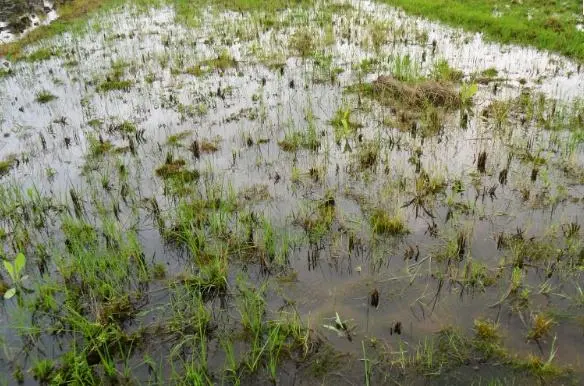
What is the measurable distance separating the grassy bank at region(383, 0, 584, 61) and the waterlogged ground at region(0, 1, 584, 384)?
77 cm

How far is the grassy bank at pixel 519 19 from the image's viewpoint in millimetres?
10320

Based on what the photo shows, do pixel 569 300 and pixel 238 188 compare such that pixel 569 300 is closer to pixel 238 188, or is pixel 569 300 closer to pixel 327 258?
pixel 327 258

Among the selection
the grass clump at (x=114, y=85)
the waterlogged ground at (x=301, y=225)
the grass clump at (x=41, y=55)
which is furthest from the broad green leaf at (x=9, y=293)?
the grass clump at (x=41, y=55)

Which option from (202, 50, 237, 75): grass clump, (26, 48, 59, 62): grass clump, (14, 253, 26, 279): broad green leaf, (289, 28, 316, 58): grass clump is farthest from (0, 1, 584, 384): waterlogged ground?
(26, 48, 59, 62): grass clump

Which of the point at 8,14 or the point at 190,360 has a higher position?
the point at 8,14

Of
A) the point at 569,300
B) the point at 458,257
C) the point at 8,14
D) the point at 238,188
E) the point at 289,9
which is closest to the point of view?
the point at 569,300

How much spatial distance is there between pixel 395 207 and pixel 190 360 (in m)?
3.01

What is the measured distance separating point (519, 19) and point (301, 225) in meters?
10.2

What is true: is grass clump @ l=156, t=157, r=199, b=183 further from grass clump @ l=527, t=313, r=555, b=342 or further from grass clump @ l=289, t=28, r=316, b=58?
grass clump @ l=289, t=28, r=316, b=58

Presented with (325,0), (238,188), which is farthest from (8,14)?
(238,188)

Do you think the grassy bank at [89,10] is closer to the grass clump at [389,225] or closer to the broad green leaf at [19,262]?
the broad green leaf at [19,262]

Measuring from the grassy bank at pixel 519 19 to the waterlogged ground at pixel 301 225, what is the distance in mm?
770

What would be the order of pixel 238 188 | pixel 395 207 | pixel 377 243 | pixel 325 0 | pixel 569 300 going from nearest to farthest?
pixel 569 300, pixel 377 243, pixel 395 207, pixel 238 188, pixel 325 0

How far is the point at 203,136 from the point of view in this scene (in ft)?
25.3
